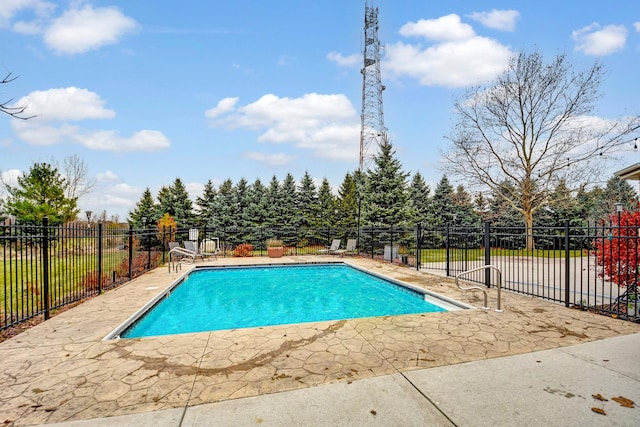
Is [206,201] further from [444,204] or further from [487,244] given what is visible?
[487,244]

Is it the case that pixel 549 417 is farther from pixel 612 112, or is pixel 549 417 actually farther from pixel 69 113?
pixel 612 112

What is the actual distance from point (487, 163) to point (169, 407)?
22.1m

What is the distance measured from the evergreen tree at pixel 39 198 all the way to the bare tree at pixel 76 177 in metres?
1.49

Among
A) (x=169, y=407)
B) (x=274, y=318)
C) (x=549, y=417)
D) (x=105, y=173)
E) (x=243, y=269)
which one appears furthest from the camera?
(x=105, y=173)

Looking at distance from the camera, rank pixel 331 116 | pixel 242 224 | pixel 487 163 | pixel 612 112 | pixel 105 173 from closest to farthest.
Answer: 1. pixel 612 112
2. pixel 331 116
3. pixel 487 163
4. pixel 105 173
5. pixel 242 224

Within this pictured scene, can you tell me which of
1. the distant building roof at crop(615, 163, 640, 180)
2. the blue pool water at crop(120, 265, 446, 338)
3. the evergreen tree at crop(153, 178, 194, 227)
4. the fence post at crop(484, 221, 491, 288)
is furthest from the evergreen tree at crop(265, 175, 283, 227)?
the distant building roof at crop(615, 163, 640, 180)

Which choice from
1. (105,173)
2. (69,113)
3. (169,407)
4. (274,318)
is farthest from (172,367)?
(105,173)

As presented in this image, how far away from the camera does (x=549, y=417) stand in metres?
2.33

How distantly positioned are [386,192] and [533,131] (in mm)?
9697

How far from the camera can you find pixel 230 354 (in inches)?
141

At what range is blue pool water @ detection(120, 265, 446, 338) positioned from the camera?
6016mm

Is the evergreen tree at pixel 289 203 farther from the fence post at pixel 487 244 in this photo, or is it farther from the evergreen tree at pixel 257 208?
the fence post at pixel 487 244

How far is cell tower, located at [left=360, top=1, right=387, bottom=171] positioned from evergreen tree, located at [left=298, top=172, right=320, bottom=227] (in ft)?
24.6

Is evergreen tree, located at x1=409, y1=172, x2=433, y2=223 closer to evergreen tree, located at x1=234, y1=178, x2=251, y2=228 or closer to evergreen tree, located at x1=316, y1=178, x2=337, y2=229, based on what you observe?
evergreen tree, located at x1=316, y1=178, x2=337, y2=229
